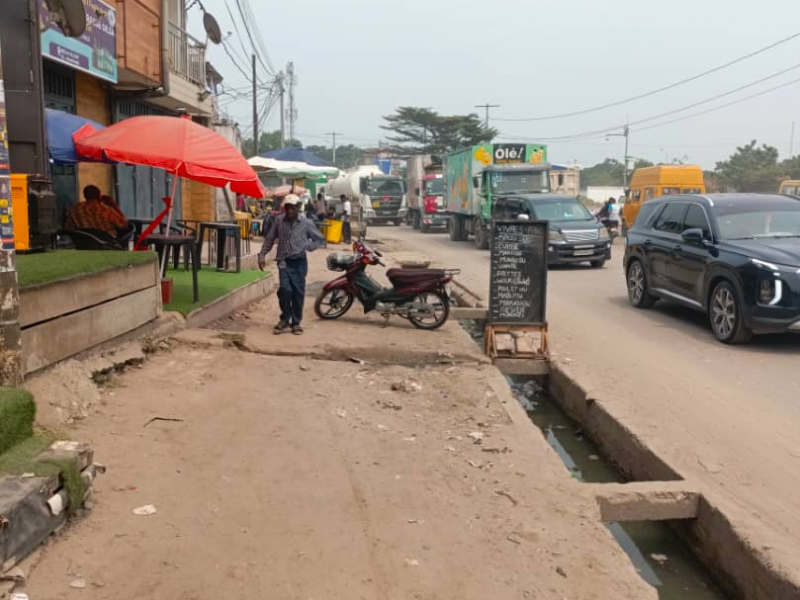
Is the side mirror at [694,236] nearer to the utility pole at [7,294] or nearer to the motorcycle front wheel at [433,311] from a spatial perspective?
the motorcycle front wheel at [433,311]

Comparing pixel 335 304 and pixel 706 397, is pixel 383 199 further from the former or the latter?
pixel 706 397

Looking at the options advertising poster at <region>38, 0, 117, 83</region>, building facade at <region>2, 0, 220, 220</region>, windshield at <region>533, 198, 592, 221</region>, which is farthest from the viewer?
windshield at <region>533, 198, 592, 221</region>

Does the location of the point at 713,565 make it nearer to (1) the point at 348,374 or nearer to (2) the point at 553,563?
(2) the point at 553,563

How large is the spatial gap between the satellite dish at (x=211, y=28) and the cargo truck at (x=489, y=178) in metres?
8.69

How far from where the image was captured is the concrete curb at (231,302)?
8422 mm

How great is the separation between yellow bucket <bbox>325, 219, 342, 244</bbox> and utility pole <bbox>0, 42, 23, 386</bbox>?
1833cm

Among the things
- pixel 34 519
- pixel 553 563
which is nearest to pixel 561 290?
pixel 553 563

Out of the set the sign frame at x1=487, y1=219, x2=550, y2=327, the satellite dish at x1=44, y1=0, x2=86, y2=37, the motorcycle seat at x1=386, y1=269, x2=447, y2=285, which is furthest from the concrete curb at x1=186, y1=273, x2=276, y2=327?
the satellite dish at x1=44, y1=0, x2=86, y2=37

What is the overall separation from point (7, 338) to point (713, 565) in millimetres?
4279

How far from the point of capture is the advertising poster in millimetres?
10344

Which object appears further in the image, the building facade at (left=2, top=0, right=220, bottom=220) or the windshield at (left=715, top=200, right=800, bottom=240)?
the building facade at (left=2, top=0, right=220, bottom=220)

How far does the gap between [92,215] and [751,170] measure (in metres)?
55.1

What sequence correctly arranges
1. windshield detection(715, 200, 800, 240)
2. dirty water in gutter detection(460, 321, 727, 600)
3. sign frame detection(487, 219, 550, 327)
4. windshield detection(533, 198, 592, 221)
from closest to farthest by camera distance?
dirty water in gutter detection(460, 321, 727, 600), sign frame detection(487, 219, 550, 327), windshield detection(715, 200, 800, 240), windshield detection(533, 198, 592, 221)

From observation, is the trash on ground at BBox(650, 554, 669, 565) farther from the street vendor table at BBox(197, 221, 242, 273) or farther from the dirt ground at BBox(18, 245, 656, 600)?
the street vendor table at BBox(197, 221, 242, 273)
